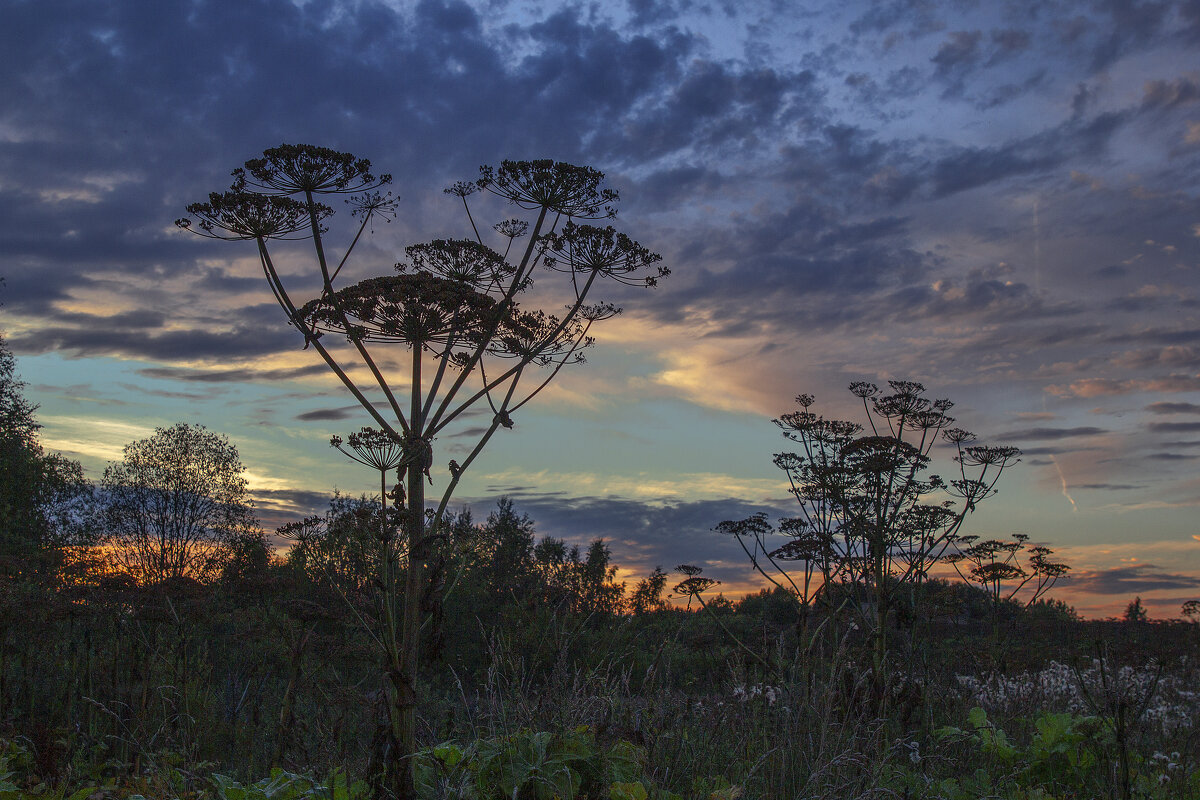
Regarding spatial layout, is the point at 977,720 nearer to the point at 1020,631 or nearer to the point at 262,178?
the point at 262,178

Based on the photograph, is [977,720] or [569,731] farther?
[977,720]

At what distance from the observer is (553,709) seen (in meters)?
4.27

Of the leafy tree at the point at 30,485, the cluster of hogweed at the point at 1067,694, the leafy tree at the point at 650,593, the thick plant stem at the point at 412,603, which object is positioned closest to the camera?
the thick plant stem at the point at 412,603

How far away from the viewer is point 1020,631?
14047 millimetres

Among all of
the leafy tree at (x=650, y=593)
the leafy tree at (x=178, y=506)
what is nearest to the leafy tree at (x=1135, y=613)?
the leafy tree at (x=650, y=593)

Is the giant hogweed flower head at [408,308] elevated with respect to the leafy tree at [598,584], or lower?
elevated

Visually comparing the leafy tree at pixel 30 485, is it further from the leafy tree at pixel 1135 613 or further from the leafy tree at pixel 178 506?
the leafy tree at pixel 1135 613

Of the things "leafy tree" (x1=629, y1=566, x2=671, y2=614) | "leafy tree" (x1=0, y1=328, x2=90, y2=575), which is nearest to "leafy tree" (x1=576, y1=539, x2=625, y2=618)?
"leafy tree" (x1=629, y1=566, x2=671, y2=614)

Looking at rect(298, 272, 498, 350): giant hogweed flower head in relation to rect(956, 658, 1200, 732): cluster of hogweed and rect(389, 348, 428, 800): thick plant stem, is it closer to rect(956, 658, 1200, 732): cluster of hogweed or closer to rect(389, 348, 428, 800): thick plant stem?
rect(389, 348, 428, 800): thick plant stem

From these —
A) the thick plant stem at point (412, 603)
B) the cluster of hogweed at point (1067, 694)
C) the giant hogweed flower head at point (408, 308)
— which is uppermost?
the giant hogweed flower head at point (408, 308)

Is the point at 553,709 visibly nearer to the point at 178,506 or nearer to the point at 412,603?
the point at 412,603

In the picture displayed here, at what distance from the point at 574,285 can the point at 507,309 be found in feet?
2.51

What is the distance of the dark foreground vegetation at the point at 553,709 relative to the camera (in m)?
3.87

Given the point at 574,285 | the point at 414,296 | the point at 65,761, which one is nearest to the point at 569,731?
the point at 414,296
